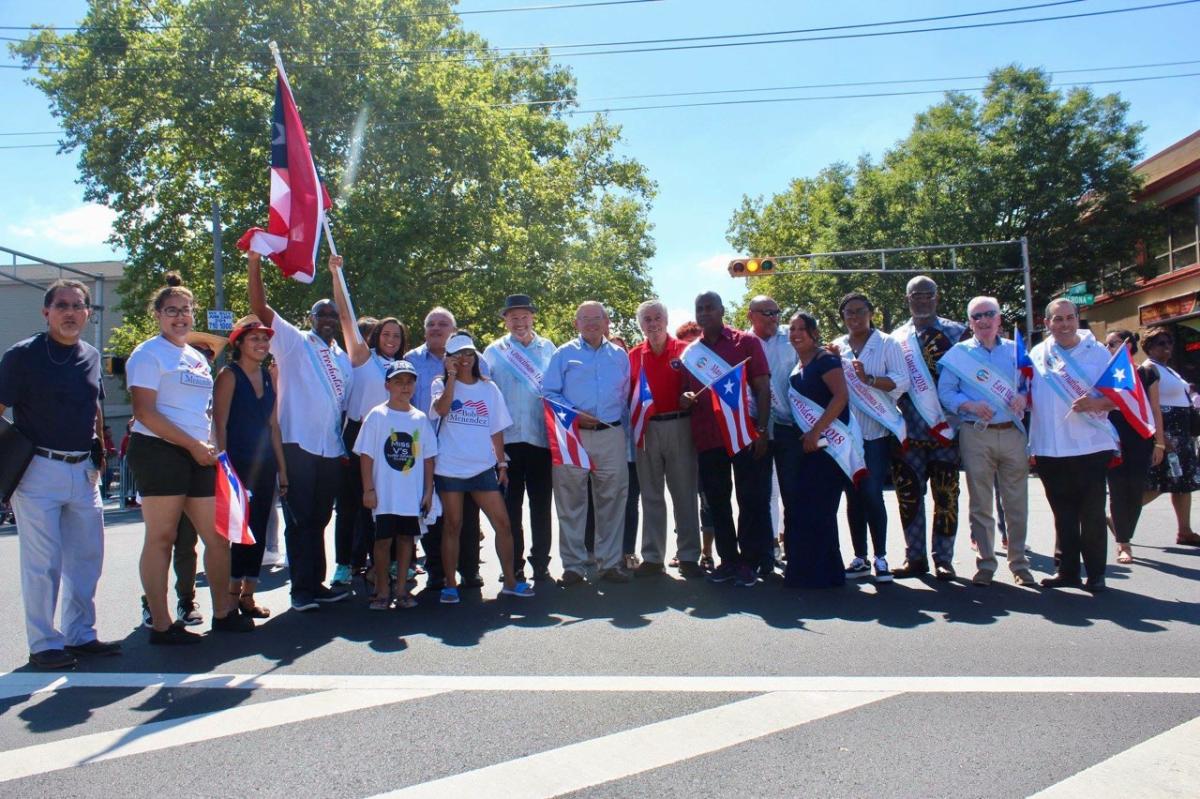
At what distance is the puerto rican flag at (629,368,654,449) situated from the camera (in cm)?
765

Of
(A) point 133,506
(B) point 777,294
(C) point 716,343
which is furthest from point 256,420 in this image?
(B) point 777,294

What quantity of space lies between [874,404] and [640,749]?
4137mm

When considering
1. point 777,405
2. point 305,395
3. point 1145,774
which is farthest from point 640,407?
point 1145,774

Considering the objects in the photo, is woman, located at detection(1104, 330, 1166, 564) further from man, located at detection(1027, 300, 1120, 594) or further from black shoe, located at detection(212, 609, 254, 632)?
black shoe, located at detection(212, 609, 254, 632)

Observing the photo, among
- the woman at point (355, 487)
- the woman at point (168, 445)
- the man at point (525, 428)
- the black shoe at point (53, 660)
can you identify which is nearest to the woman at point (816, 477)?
the man at point (525, 428)

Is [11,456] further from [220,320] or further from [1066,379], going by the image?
[220,320]

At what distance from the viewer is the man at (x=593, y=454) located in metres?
7.59

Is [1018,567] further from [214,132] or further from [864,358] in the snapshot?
[214,132]

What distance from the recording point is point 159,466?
568cm

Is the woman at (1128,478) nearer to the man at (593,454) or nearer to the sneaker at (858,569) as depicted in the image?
the sneaker at (858,569)

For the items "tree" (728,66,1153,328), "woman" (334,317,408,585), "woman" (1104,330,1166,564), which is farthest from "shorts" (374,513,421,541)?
"tree" (728,66,1153,328)

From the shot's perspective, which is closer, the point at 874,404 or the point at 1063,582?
the point at 1063,582

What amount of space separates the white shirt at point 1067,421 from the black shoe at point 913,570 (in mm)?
1148

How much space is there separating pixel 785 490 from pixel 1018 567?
168 centimetres
